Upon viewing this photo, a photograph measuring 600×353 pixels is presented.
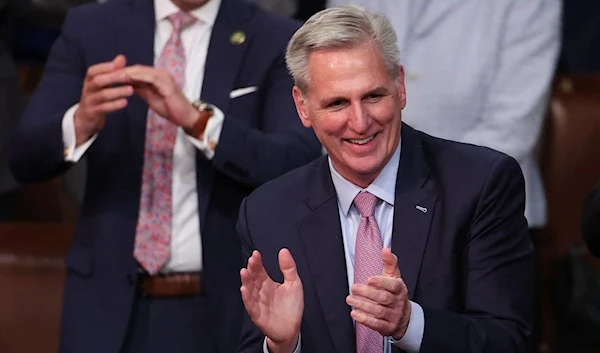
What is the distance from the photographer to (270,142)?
9.16 ft

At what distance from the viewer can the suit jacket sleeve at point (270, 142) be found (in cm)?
275

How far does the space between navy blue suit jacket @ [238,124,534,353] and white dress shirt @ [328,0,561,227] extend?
79 centimetres

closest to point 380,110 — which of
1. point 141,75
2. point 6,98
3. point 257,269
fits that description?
point 257,269

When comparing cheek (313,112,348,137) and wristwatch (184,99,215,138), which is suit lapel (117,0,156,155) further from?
cheek (313,112,348,137)

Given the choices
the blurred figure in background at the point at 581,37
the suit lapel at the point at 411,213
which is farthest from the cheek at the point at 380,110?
the blurred figure in background at the point at 581,37

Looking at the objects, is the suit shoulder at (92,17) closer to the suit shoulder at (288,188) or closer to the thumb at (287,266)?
the suit shoulder at (288,188)

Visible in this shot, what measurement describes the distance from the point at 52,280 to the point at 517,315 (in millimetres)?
1649

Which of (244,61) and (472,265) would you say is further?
(244,61)

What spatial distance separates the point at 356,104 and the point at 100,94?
66 cm

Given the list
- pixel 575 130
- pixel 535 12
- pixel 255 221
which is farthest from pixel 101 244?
pixel 575 130

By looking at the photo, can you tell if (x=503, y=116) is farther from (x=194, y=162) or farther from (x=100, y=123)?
(x=100, y=123)

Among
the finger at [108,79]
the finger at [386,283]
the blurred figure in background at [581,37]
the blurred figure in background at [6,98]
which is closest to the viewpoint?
the finger at [386,283]

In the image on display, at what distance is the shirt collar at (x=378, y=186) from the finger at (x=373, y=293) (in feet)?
1.21

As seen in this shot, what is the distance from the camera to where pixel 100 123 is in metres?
2.74
